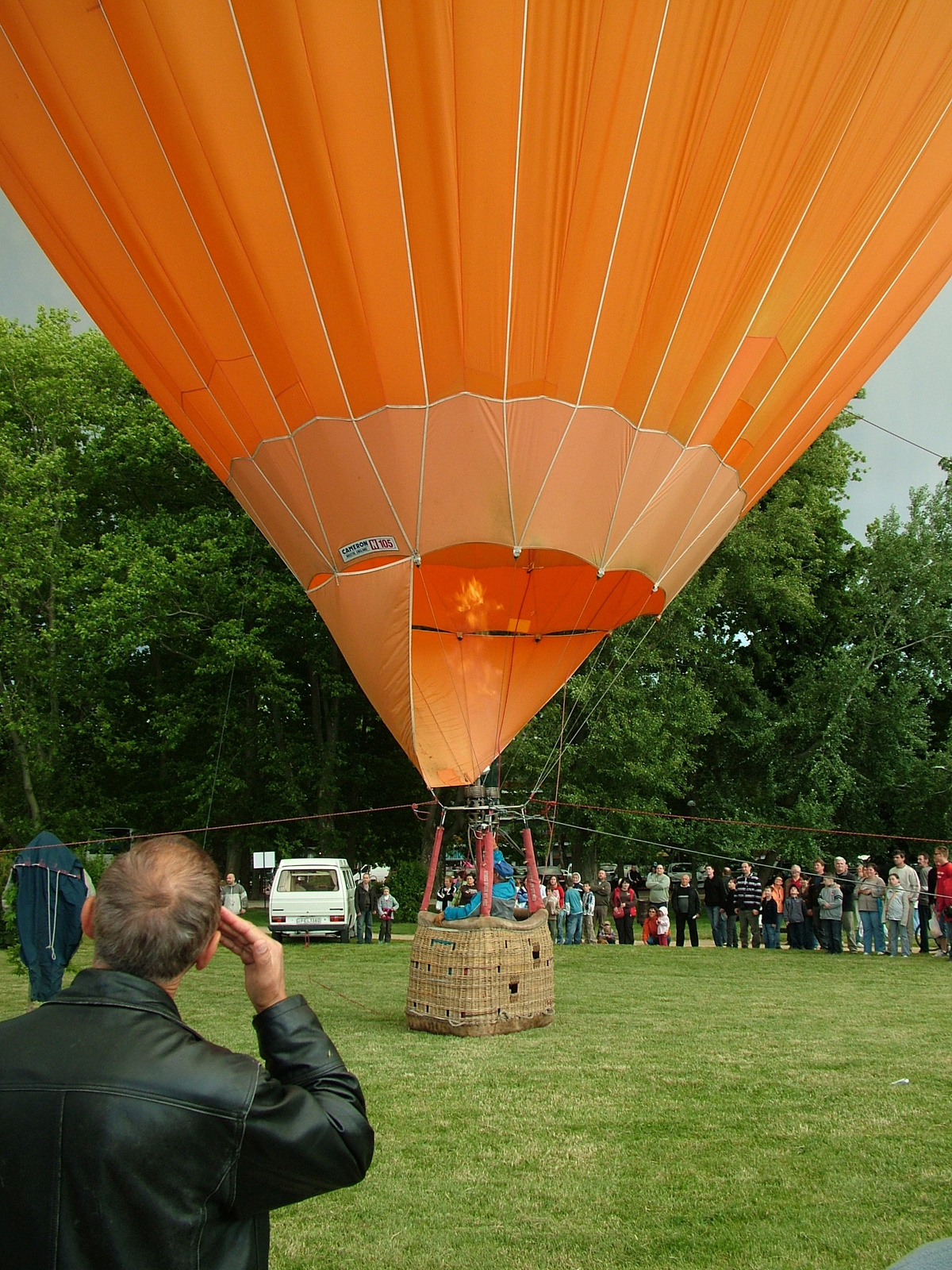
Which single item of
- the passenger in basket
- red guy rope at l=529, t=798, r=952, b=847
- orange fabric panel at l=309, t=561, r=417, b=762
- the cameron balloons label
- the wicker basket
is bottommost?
the wicker basket

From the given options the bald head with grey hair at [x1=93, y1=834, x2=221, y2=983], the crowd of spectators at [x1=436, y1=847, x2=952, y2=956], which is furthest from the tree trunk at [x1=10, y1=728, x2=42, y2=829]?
the bald head with grey hair at [x1=93, y1=834, x2=221, y2=983]

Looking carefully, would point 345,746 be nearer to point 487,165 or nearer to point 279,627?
A: point 279,627

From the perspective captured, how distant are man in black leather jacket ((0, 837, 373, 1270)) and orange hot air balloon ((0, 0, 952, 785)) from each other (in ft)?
14.9

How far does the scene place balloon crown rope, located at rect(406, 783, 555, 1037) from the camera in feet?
21.3

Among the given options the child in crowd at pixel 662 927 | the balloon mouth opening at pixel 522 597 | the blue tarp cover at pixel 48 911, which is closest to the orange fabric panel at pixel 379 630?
the balloon mouth opening at pixel 522 597

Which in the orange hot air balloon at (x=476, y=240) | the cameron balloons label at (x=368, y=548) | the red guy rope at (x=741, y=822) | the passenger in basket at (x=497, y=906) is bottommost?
the passenger in basket at (x=497, y=906)

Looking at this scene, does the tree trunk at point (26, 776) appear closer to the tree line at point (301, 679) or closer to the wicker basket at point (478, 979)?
the tree line at point (301, 679)

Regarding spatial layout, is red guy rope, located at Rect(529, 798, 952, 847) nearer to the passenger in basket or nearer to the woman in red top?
the passenger in basket

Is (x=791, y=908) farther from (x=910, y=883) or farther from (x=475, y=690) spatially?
(x=475, y=690)

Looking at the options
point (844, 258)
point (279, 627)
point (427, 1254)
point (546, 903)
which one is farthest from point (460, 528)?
point (279, 627)

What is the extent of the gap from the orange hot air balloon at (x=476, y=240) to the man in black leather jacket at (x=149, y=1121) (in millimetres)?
4542

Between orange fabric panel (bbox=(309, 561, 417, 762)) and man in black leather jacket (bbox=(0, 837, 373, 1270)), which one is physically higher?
orange fabric panel (bbox=(309, 561, 417, 762))

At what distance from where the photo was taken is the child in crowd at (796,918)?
12680mm

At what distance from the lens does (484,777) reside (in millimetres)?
7754
